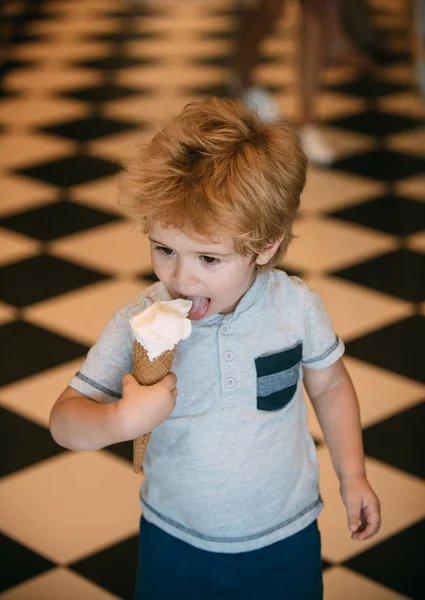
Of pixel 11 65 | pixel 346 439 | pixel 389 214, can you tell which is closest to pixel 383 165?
pixel 389 214

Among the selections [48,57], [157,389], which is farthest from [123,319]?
[48,57]

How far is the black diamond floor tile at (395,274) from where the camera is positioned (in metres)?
2.75

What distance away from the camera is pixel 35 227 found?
10.6 ft

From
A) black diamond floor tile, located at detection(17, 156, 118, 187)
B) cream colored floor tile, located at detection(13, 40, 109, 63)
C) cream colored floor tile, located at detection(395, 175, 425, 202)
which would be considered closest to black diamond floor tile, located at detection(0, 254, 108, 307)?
black diamond floor tile, located at detection(17, 156, 118, 187)

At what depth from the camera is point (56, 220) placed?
3.30m

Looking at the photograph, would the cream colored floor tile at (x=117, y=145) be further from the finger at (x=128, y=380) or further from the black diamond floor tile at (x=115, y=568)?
the finger at (x=128, y=380)

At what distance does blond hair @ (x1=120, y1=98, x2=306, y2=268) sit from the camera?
114cm

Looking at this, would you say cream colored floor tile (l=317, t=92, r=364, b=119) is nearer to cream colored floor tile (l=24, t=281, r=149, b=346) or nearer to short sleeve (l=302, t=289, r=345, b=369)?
cream colored floor tile (l=24, t=281, r=149, b=346)

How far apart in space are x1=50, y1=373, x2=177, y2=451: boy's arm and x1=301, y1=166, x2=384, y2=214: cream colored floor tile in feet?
7.39

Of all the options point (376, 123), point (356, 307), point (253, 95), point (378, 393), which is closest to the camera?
point (378, 393)

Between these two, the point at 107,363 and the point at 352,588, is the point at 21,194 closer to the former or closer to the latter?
the point at 352,588

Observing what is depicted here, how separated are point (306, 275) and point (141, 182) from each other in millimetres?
1724

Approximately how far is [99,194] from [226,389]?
237 centimetres

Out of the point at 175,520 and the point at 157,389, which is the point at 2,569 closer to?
the point at 175,520
